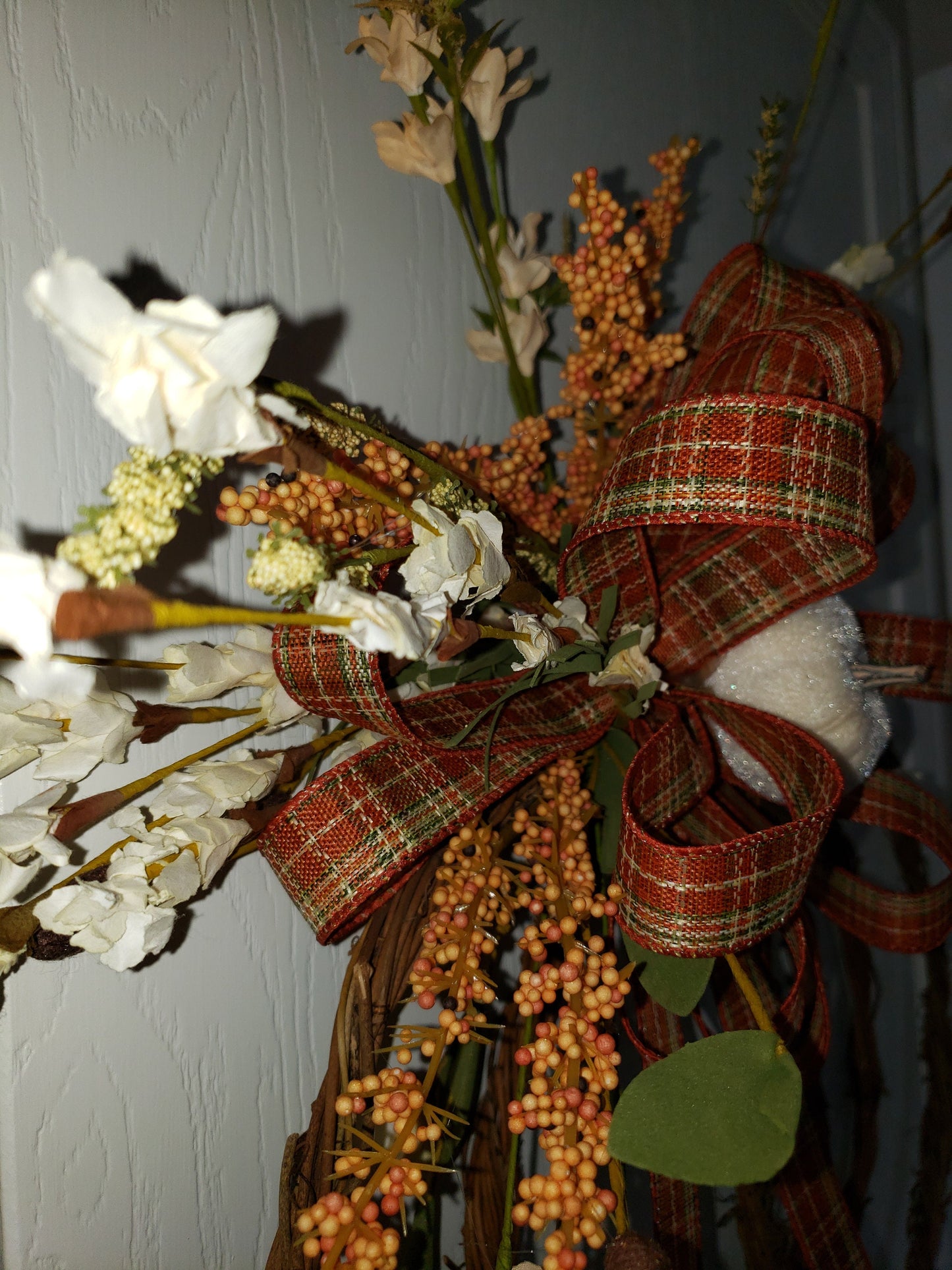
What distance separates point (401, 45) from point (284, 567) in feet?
1.22

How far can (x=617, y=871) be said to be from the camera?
427 millimetres

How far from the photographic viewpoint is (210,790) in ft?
1.35

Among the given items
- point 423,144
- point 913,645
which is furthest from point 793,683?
point 423,144

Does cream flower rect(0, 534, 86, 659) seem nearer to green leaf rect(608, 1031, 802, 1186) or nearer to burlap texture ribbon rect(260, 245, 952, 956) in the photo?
burlap texture ribbon rect(260, 245, 952, 956)

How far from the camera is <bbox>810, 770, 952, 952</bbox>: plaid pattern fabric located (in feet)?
2.03

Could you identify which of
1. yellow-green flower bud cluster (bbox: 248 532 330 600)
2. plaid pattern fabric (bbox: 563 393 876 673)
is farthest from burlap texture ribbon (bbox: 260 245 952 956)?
yellow-green flower bud cluster (bbox: 248 532 330 600)

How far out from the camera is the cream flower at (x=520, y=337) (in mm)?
580

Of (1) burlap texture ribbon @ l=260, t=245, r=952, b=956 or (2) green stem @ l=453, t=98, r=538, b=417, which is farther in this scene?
(2) green stem @ l=453, t=98, r=538, b=417

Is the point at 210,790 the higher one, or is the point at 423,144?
the point at 423,144

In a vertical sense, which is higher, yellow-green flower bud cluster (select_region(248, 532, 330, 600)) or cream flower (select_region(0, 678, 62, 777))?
yellow-green flower bud cluster (select_region(248, 532, 330, 600))

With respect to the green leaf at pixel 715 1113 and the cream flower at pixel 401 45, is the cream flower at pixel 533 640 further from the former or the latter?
the cream flower at pixel 401 45

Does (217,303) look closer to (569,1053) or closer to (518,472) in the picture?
(518,472)

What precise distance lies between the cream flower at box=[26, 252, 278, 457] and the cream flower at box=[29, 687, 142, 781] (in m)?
0.17

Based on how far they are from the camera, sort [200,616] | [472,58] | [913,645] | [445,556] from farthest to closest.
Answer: [913,645] < [472,58] < [445,556] < [200,616]
